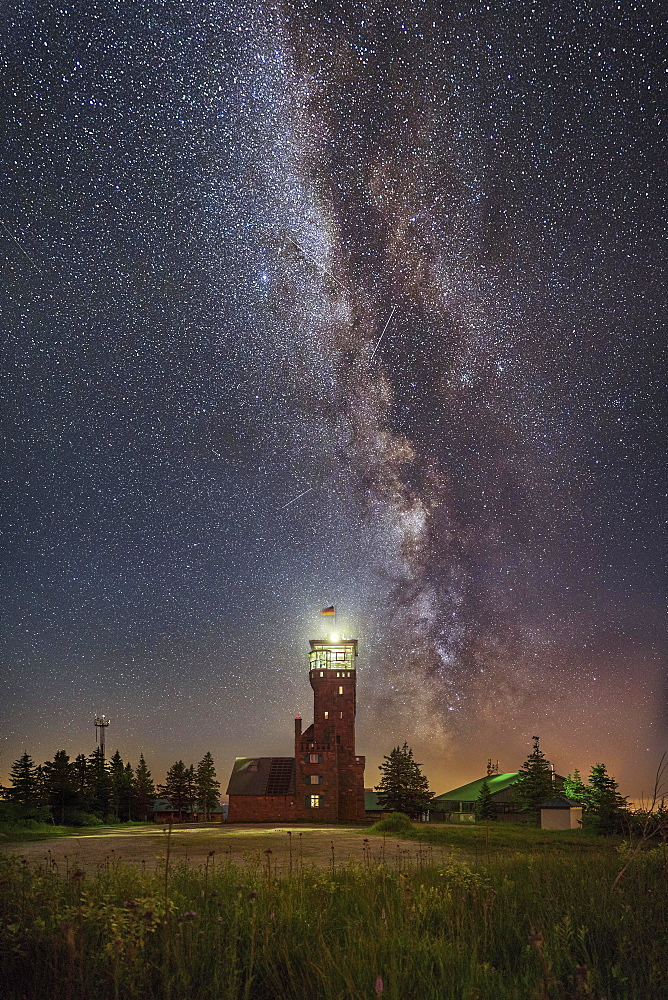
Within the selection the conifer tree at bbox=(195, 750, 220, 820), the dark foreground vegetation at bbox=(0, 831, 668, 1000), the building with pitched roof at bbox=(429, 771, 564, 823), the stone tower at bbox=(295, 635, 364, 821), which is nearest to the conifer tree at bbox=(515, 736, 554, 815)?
the building with pitched roof at bbox=(429, 771, 564, 823)

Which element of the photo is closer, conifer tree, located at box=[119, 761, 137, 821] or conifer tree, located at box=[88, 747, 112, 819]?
conifer tree, located at box=[88, 747, 112, 819]

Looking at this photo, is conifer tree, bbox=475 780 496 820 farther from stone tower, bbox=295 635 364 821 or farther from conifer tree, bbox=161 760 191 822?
conifer tree, bbox=161 760 191 822

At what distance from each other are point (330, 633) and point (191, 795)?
20691 millimetres

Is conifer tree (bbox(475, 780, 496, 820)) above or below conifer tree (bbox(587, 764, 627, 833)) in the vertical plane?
below

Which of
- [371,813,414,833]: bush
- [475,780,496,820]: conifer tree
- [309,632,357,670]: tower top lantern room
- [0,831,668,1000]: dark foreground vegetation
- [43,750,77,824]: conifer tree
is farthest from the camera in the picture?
[309,632,357,670]: tower top lantern room

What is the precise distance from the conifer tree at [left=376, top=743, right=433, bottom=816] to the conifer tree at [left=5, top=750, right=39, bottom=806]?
2483cm

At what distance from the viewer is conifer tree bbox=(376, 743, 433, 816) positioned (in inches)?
2116

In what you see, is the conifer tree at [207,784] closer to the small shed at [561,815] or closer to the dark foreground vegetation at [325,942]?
the small shed at [561,815]

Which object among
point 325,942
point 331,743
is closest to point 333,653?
point 331,743

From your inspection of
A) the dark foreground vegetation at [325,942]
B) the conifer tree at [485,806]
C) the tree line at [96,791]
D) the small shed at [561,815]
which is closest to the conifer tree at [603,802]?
the small shed at [561,815]

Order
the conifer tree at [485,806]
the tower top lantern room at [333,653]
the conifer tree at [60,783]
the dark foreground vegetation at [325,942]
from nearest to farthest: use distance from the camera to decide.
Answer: the dark foreground vegetation at [325,942] < the conifer tree at [60,783] < the conifer tree at [485,806] < the tower top lantern room at [333,653]

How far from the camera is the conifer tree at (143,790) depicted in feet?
201

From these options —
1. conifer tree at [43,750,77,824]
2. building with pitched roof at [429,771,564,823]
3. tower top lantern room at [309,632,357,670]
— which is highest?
tower top lantern room at [309,632,357,670]

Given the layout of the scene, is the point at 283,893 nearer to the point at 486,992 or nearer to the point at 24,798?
the point at 486,992
